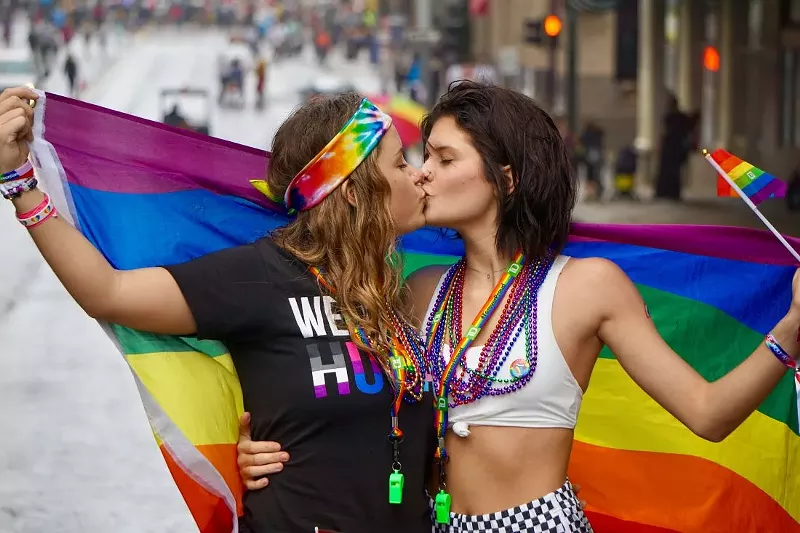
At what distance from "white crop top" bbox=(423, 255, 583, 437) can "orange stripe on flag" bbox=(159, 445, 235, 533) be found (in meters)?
0.62

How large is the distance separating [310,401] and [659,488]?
154 centimetres

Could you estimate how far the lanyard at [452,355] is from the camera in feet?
10.7

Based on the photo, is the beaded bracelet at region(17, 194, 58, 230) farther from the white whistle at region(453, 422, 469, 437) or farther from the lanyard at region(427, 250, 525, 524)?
the white whistle at region(453, 422, 469, 437)

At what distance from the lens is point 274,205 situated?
12.5ft

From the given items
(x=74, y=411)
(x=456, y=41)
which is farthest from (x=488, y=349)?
(x=456, y=41)

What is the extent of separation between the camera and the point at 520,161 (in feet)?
11.1

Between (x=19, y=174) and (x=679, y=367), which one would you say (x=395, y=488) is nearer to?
(x=679, y=367)

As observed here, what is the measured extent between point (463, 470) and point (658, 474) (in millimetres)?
1157

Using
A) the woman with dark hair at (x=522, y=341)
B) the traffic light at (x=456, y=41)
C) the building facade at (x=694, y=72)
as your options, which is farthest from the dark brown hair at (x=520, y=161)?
the traffic light at (x=456, y=41)

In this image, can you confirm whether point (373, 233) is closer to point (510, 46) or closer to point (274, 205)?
point (274, 205)

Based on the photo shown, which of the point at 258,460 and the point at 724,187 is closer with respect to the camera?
the point at 258,460

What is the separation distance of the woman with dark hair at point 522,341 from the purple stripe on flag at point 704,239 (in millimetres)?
532

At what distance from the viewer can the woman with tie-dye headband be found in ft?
10.3

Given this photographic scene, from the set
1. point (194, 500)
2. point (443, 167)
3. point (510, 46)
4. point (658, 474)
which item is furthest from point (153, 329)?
point (510, 46)
